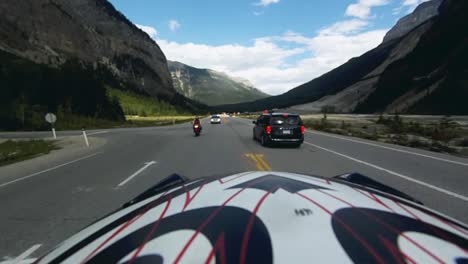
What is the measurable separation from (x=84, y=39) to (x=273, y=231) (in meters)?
146

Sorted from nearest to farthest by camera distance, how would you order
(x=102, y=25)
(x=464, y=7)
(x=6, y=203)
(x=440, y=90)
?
(x=6, y=203)
(x=440, y=90)
(x=464, y=7)
(x=102, y=25)

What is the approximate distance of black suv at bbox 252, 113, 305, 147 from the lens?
15.4 m

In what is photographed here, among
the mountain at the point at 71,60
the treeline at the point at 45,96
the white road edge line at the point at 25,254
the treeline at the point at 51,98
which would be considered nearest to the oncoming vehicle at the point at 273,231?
the white road edge line at the point at 25,254

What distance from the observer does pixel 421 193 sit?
6371 mm

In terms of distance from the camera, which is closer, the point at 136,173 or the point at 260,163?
the point at 136,173

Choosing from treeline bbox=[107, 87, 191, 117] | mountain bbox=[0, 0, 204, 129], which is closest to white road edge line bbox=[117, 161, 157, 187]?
mountain bbox=[0, 0, 204, 129]

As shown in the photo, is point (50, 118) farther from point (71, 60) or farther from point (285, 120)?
point (71, 60)

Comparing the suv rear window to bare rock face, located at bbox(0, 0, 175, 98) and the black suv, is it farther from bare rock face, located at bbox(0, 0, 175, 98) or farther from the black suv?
bare rock face, located at bbox(0, 0, 175, 98)

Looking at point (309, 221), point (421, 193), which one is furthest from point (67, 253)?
point (421, 193)

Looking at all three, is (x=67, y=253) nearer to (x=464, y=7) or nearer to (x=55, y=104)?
(x=55, y=104)

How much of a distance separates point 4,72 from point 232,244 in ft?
230

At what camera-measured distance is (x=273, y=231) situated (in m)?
1.35

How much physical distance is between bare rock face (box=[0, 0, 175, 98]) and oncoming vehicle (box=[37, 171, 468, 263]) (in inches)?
4702

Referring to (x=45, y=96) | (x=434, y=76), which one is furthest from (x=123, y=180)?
(x=434, y=76)
